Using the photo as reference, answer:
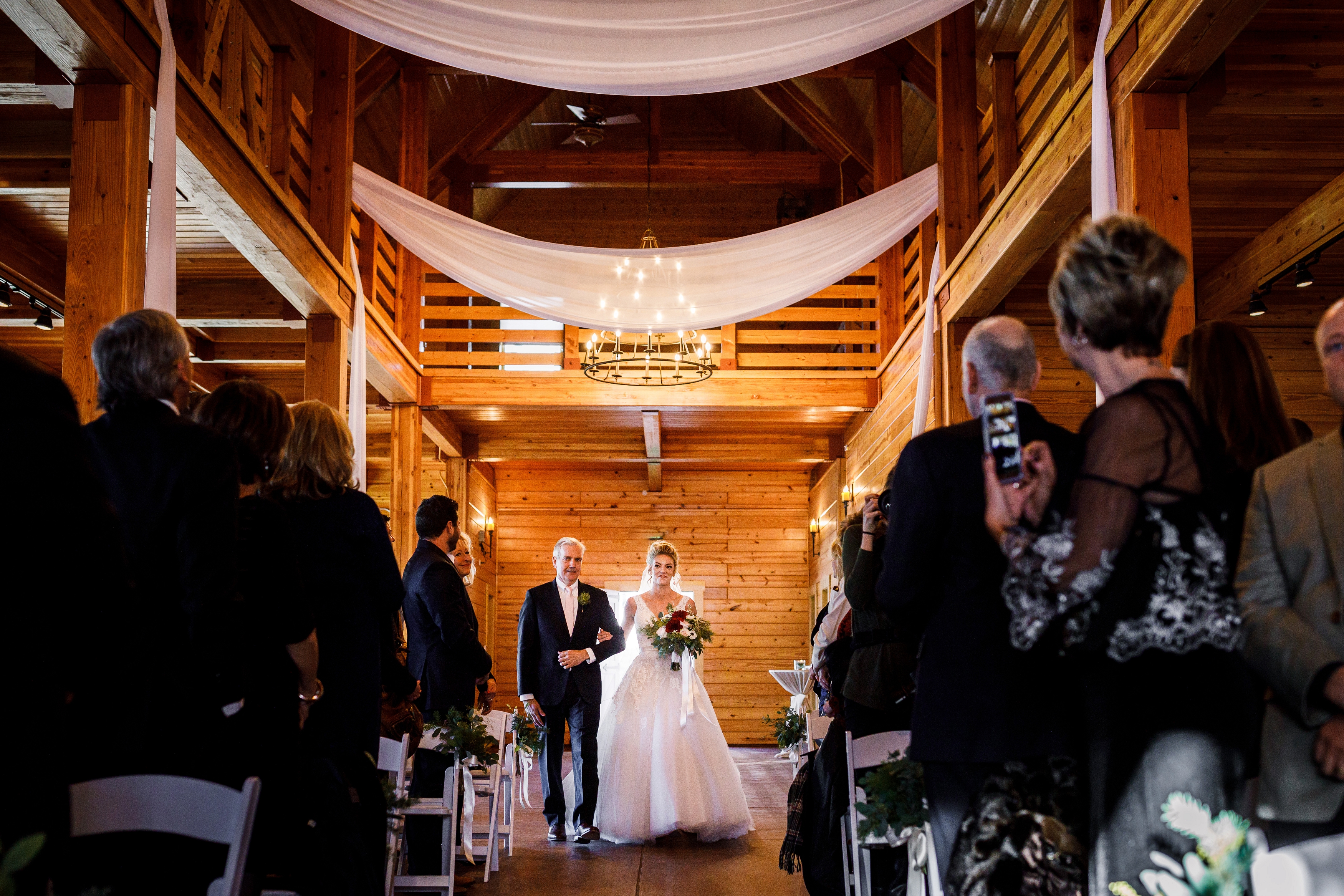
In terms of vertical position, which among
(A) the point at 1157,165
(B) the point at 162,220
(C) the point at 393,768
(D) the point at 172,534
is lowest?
(C) the point at 393,768

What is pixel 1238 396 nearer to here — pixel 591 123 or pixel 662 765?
pixel 662 765

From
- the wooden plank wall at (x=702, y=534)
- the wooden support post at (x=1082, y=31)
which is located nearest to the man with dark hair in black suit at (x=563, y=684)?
the wooden support post at (x=1082, y=31)

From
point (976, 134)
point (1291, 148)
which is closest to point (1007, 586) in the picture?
point (1291, 148)

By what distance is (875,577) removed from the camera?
3.58 m

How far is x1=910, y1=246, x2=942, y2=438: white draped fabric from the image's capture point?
7.16 metres

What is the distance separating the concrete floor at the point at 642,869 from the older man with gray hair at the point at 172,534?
3224 mm

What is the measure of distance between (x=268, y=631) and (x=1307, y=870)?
85.8 inches

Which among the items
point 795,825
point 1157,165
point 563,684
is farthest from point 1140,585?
point 563,684

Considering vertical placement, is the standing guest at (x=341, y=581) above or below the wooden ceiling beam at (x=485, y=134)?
below

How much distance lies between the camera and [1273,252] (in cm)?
748

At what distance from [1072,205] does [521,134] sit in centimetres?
1087

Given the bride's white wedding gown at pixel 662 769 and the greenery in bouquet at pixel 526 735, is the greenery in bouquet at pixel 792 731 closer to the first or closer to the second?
the bride's white wedding gown at pixel 662 769

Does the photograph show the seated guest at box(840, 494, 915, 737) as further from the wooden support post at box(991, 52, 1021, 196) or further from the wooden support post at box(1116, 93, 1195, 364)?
the wooden support post at box(991, 52, 1021, 196)

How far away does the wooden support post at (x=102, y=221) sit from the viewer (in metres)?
4.61
